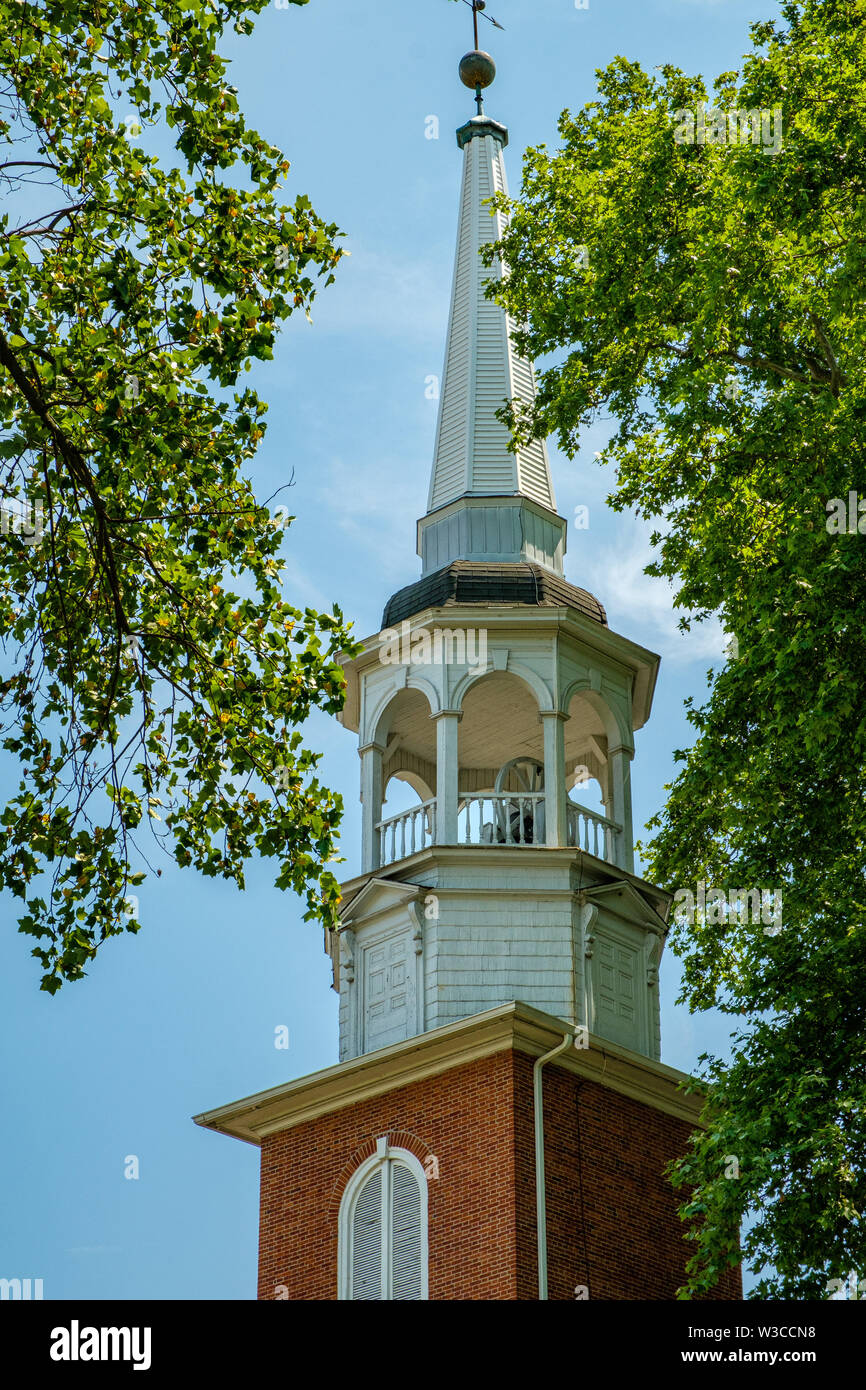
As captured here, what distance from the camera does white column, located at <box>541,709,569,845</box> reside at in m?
25.3

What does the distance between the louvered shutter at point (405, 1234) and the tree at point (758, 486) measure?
431 centimetres

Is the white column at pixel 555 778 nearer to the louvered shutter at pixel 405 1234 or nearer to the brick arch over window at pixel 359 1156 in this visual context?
the brick arch over window at pixel 359 1156

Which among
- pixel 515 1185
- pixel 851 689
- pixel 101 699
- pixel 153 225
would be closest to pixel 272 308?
pixel 153 225

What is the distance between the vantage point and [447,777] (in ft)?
83.9

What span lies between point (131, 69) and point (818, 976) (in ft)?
30.0

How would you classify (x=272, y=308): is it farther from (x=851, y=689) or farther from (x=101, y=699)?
(x=851, y=689)

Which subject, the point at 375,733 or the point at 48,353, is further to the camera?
the point at 375,733

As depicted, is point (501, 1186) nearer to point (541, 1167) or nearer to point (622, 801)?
point (541, 1167)

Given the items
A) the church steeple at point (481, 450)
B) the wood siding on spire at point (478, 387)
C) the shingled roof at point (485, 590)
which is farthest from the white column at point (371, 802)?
the wood siding on spire at point (478, 387)

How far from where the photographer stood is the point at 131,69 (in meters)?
13.9

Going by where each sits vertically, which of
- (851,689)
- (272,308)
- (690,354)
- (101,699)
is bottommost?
(101,699)

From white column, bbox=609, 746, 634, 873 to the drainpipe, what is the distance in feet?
14.1
